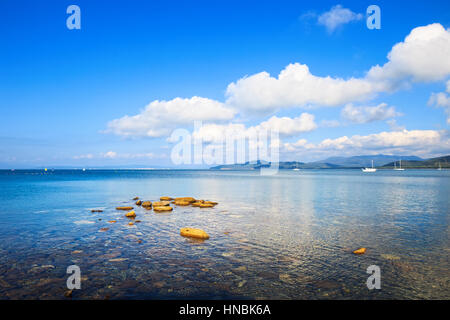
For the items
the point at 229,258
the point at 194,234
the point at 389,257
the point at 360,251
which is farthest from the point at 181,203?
the point at 389,257

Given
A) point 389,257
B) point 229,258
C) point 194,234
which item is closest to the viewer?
point 229,258

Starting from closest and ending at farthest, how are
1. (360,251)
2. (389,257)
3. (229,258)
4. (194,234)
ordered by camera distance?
1. (229,258)
2. (389,257)
3. (360,251)
4. (194,234)

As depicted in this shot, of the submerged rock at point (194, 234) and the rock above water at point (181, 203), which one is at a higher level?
the submerged rock at point (194, 234)

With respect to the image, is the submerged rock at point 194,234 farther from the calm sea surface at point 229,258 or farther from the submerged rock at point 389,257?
the submerged rock at point 389,257

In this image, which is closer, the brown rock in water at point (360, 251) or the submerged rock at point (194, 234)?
the brown rock in water at point (360, 251)

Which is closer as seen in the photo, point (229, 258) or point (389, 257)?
point (229, 258)

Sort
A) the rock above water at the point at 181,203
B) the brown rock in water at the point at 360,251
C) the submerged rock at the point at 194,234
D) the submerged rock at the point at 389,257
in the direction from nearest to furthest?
the submerged rock at the point at 389,257 → the brown rock in water at the point at 360,251 → the submerged rock at the point at 194,234 → the rock above water at the point at 181,203

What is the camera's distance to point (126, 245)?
57.9 feet

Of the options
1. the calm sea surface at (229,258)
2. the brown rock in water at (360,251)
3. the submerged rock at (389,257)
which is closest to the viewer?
the calm sea surface at (229,258)

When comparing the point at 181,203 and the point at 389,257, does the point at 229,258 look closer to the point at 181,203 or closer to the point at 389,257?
the point at 389,257

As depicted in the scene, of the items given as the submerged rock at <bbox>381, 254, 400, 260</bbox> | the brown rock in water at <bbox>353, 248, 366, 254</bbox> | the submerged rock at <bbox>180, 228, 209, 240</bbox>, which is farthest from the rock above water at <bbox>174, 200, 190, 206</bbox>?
the submerged rock at <bbox>381, 254, 400, 260</bbox>

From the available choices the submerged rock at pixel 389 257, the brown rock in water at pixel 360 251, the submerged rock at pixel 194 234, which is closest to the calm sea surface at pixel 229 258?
the submerged rock at pixel 389 257

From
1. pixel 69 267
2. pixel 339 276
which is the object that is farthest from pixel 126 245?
pixel 339 276
